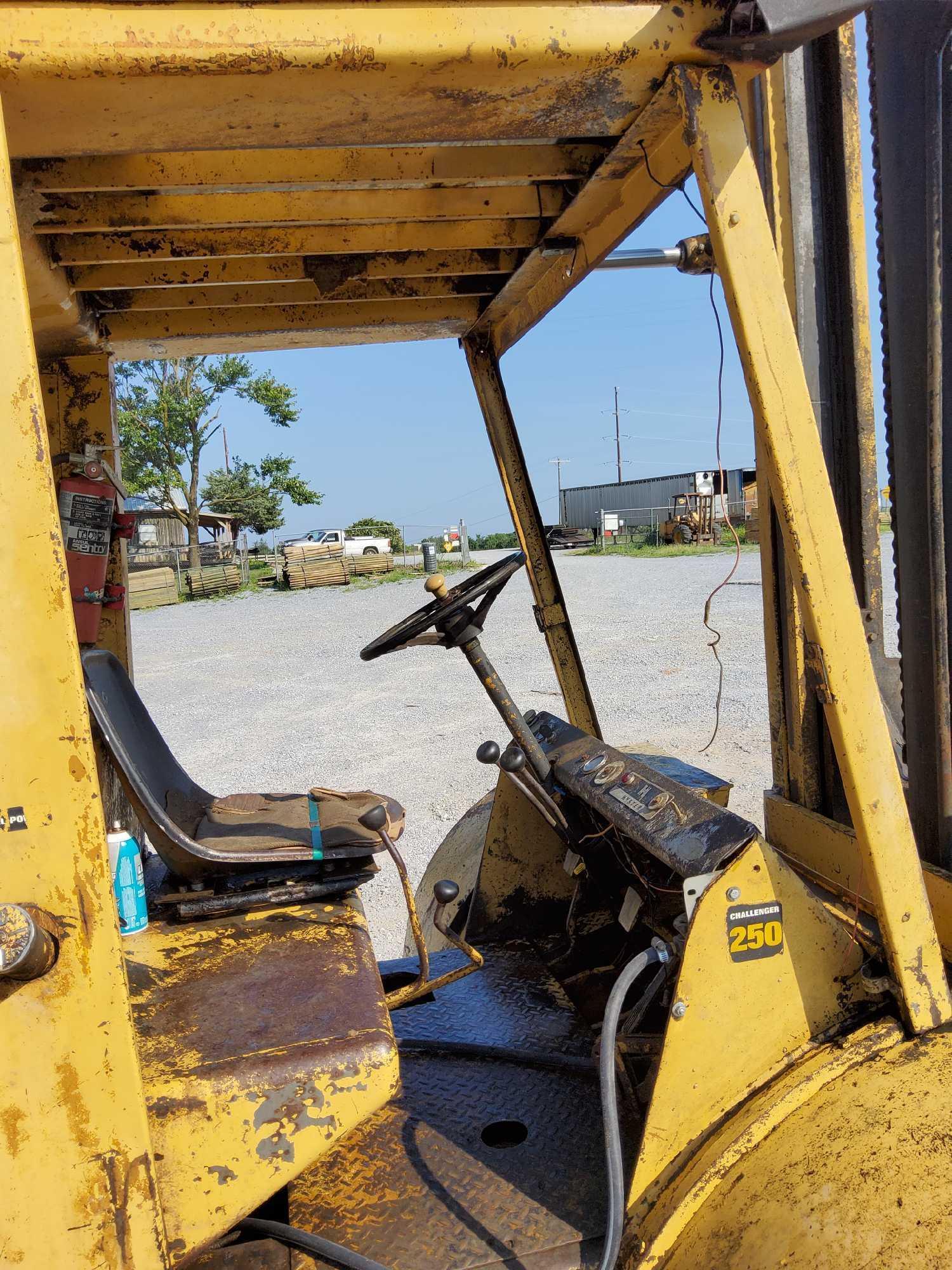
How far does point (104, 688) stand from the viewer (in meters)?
2.34

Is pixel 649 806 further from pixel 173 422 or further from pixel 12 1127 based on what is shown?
pixel 173 422

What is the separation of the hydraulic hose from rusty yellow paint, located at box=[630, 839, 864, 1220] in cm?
7

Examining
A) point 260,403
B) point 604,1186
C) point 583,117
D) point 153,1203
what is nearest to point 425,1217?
point 604,1186

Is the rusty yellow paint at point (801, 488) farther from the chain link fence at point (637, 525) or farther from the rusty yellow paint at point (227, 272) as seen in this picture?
the chain link fence at point (637, 525)

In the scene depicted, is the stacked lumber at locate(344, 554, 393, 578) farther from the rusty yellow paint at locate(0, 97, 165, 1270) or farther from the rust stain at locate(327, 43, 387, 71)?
the rusty yellow paint at locate(0, 97, 165, 1270)

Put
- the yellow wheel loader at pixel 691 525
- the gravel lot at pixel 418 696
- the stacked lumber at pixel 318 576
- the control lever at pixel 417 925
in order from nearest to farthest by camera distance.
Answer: the control lever at pixel 417 925 < the gravel lot at pixel 418 696 < the stacked lumber at pixel 318 576 < the yellow wheel loader at pixel 691 525

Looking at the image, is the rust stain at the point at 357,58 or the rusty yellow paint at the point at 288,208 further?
the rusty yellow paint at the point at 288,208

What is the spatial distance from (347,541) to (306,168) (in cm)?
3308

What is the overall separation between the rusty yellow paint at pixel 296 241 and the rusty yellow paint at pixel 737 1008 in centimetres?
163

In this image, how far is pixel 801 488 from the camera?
5.04 ft

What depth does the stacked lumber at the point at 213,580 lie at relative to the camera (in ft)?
79.4

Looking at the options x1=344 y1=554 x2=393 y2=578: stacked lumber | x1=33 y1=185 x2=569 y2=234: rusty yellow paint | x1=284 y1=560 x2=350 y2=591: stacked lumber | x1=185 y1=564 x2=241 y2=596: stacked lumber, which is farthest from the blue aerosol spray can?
x1=344 y1=554 x2=393 y2=578: stacked lumber

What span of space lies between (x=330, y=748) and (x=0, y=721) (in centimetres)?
777

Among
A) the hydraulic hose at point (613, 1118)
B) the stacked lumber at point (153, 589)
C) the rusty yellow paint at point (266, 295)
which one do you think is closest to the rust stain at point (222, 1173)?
the hydraulic hose at point (613, 1118)
